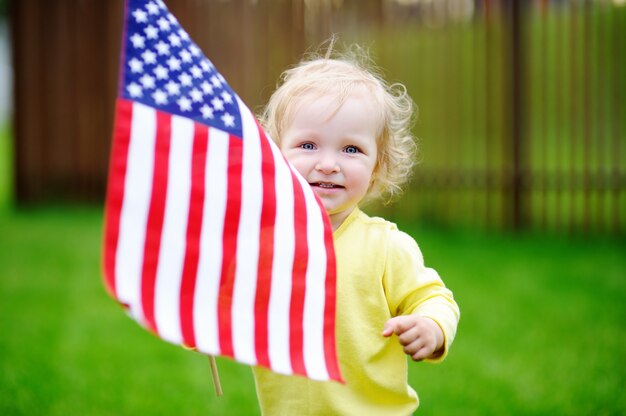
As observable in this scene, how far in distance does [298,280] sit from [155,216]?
34cm

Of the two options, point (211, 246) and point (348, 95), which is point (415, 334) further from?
point (348, 95)

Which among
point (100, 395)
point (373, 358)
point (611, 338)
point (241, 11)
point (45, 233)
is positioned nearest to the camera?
point (373, 358)

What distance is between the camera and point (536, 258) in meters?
6.57

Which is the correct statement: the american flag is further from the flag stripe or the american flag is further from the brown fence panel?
the brown fence panel

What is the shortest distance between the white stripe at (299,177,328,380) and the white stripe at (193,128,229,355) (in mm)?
198

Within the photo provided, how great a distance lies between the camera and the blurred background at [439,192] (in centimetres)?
390

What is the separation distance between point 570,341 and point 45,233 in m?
A: 5.32

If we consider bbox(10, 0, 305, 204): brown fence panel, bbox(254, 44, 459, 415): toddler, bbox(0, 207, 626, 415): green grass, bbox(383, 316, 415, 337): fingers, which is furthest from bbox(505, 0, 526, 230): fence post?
bbox(383, 316, 415, 337): fingers

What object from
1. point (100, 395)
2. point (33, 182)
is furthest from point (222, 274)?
point (33, 182)

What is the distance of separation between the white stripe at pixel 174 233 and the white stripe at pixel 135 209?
0.05m

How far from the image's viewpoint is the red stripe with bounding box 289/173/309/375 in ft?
5.33

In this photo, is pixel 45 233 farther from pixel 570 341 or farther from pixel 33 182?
pixel 570 341

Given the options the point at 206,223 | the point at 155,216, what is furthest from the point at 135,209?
the point at 206,223

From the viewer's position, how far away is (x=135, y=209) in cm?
153
